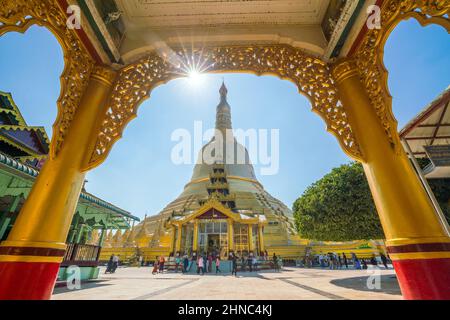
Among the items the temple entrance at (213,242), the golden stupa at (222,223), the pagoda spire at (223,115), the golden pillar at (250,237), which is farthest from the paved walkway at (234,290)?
the pagoda spire at (223,115)

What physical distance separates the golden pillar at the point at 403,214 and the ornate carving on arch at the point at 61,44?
3.88 metres

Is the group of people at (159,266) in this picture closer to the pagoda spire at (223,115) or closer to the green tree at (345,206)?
the green tree at (345,206)

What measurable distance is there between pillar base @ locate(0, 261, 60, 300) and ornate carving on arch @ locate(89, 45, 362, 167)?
170cm

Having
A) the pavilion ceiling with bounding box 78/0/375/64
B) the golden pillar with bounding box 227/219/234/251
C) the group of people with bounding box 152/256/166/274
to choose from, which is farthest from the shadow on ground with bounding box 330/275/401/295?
the golden pillar with bounding box 227/219/234/251

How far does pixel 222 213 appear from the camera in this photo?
17062mm

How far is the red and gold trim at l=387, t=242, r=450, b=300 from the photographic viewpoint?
2070mm

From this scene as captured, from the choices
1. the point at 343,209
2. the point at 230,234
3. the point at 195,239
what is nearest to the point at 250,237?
the point at 230,234

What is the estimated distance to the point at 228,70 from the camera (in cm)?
381

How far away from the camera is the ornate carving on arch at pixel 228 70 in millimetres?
3324

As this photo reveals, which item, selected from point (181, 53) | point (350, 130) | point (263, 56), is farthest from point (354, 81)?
point (181, 53)

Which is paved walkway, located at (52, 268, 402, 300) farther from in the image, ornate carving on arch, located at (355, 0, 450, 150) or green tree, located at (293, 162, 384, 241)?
ornate carving on arch, located at (355, 0, 450, 150)

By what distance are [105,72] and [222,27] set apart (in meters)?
2.01

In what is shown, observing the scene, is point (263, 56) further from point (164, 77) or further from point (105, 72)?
point (105, 72)

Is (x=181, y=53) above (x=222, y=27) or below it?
below
